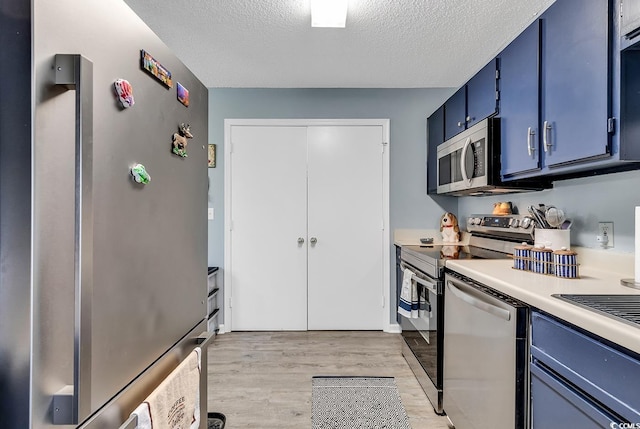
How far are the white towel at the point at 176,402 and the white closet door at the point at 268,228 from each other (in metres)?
2.03

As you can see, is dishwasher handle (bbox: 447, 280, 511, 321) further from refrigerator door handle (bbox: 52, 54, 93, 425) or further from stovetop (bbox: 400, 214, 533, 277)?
refrigerator door handle (bbox: 52, 54, 93, 425)

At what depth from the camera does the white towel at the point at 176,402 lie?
78 cm

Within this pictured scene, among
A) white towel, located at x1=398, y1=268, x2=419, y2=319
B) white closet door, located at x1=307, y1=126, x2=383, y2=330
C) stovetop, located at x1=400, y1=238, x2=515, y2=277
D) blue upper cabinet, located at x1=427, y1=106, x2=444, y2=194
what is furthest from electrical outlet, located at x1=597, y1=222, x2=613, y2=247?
white closet door, located at x1=307, y1=126, x2=383, y2=330

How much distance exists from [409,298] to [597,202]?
1.18 meters

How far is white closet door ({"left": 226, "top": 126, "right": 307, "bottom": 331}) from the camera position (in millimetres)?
3148

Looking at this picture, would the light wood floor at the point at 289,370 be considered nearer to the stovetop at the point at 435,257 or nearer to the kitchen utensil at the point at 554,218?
the stovetop at the point at 435,257

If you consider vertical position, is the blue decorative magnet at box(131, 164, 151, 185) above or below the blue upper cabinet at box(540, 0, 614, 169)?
below

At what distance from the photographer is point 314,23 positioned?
200 cm

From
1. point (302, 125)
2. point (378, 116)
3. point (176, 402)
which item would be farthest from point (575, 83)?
point (302, 125)

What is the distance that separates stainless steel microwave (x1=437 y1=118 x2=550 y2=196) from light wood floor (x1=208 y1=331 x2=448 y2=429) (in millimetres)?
1380

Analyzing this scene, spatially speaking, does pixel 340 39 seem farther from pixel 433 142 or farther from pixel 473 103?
pixel 433 142

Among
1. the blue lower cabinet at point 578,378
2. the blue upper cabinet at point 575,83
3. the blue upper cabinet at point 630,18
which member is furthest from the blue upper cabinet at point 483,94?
the blue lower cabinet at point 578,378

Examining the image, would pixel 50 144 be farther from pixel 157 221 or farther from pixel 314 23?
pixel 314 23

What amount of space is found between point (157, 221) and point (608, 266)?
6.27 ft
